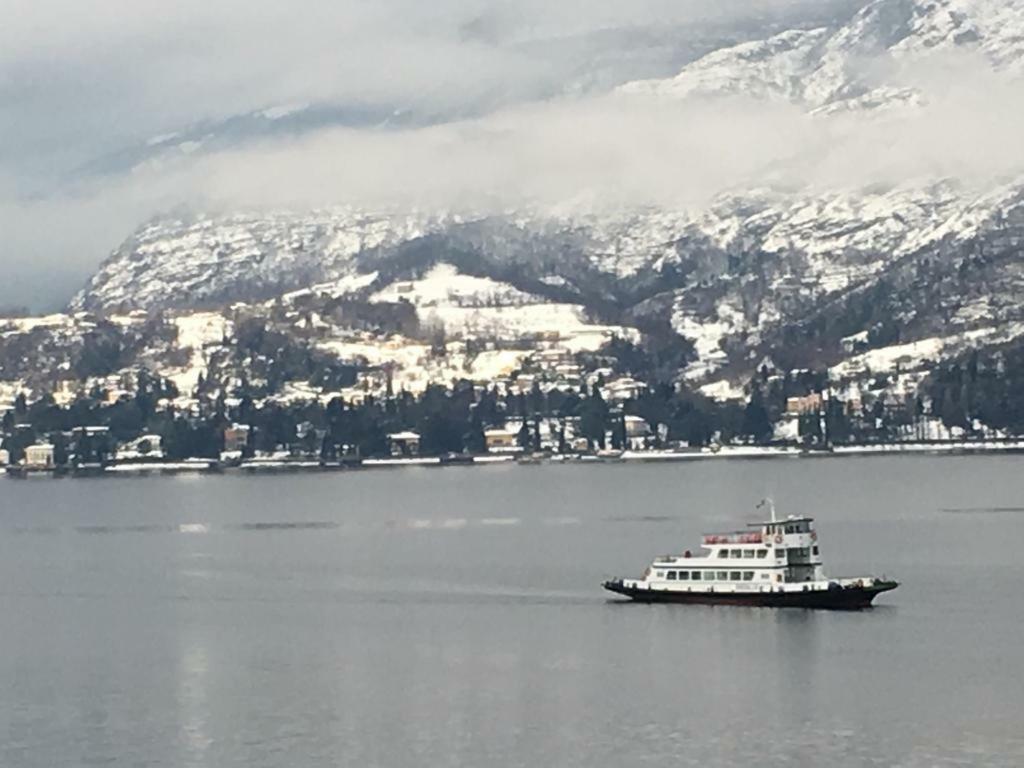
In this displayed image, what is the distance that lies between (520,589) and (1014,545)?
42.3m

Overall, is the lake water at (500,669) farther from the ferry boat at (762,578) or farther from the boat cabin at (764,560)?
the boat cabin at (764,560)


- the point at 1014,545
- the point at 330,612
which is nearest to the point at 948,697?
the point at 330,612

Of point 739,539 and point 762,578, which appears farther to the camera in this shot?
point 739,539

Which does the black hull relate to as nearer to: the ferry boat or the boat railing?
the ferry boat

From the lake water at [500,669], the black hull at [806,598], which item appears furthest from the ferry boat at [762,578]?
the lake water at [500,669]

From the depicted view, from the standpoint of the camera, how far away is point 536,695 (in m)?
94.6

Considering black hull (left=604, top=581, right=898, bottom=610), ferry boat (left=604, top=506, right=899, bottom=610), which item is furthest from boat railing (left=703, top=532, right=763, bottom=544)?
black hull (left=604, top=581, right=898, bottom=610)

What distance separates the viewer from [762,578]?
12550 centimetres

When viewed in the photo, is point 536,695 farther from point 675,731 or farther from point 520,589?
point 520,589

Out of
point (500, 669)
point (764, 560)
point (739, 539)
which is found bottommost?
point (500, 669)

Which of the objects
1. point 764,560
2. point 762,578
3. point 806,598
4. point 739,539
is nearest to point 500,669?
point 806,598

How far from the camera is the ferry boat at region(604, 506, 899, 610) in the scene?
4845 inches

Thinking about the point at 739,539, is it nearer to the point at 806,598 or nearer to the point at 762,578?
the point at 762,578

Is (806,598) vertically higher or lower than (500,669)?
higher
